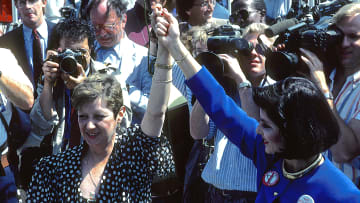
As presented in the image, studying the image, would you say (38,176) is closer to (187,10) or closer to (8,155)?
(8,155)

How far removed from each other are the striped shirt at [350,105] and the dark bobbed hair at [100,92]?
117cm

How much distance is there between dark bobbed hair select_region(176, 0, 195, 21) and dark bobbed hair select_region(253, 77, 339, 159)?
7.57 feet

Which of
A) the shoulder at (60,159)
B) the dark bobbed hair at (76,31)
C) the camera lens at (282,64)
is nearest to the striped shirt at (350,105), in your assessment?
the camera lens at (282,64)

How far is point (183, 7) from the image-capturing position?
435 centimetres

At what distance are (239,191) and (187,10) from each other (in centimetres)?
190

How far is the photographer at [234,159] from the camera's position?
Answer: 9.62ft

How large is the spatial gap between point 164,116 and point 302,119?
837mm

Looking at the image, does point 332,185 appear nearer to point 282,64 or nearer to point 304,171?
point 304,171

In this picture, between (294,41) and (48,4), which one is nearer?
(294,41)

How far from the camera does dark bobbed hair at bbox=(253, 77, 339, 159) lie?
208 centimetres

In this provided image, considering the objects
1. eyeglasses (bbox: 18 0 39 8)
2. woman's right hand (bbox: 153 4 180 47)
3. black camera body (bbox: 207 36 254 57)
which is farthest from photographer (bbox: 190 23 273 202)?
eyeglasses (bbox: 18 0 39 8)

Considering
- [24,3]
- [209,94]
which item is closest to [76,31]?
[24,3]

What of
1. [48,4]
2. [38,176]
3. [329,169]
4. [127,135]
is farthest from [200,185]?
[48,4]

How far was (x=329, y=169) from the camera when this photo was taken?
2.09 meters
